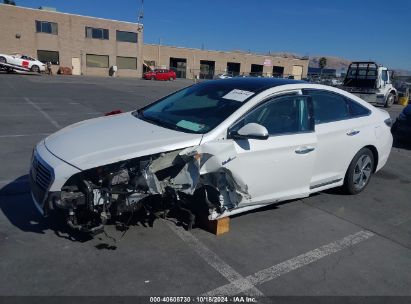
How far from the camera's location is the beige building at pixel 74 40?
40.8 metres

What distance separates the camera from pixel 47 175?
3.19 m

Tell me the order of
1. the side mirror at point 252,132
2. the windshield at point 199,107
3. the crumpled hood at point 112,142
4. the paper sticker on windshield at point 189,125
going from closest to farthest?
1. the crumpled hood at point 112,142
2. the side mirror at point 252,132
3. the paper sticker on windshield at point 189,125
4. the windshield at point 199,107

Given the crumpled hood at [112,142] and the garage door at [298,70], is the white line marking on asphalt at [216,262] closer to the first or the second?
the crumpled hood at [112,142]

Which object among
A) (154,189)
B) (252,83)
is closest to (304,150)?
(252,83)

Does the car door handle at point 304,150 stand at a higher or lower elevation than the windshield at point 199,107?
lower

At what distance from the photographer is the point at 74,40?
4438 centimetres

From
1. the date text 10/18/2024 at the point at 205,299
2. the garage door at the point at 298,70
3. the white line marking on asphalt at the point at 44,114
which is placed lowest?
the date text 10/18/2024 at the point at 205,299

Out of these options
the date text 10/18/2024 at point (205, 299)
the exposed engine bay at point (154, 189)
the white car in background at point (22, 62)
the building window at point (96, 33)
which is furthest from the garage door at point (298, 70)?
the date text 10/18/2024 at point (205, 299)

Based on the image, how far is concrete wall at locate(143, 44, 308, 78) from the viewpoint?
192 ft

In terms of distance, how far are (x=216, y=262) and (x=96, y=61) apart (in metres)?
47.9

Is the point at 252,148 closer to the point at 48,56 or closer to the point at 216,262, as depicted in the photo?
the point at 216,262

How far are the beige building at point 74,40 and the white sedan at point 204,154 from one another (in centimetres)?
4350

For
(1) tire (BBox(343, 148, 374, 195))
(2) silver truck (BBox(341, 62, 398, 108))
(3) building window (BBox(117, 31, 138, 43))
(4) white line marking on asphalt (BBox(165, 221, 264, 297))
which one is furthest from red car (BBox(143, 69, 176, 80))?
(4) white line marking on asphalt (BBox(165, 221, 264, 297))

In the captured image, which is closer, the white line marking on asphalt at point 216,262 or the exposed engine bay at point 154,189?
the white line marking on asphalt at point 216,262
